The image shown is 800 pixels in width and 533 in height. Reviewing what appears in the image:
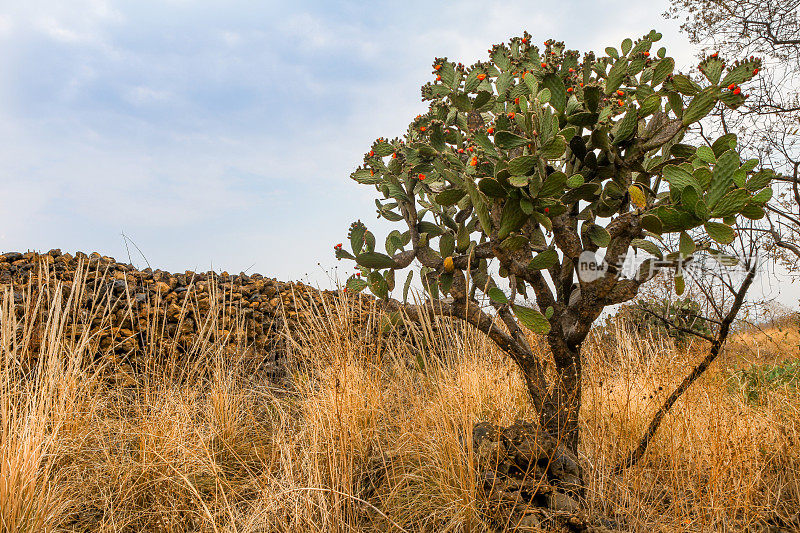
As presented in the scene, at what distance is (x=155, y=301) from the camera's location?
161 inches

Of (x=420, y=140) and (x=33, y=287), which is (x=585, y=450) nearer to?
(x=420, y=140)

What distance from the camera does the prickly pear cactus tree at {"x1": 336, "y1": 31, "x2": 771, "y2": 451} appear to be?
2025 millimetres

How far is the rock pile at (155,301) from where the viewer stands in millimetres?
3951

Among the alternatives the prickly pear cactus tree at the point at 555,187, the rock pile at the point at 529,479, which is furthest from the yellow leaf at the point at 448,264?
the rock pile at the point at 529,479

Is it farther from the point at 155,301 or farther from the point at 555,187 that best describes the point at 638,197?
the point at 155,301

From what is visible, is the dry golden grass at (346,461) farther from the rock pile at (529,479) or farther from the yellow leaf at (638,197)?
the yellow leaf at (638,197)

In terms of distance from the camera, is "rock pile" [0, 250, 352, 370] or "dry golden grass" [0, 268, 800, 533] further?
"rock pile" [0, 250, 352, 370]

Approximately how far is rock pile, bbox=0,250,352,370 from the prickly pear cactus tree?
1.44 meters

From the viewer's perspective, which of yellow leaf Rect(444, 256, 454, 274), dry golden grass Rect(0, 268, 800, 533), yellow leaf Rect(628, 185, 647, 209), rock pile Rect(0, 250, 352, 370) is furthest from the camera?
rock pile Rect(0, 250, 352, 370)

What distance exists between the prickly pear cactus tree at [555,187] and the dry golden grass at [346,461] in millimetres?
387

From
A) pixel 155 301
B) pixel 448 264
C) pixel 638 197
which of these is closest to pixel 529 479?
pixel 448 264

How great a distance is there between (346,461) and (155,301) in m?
2.43

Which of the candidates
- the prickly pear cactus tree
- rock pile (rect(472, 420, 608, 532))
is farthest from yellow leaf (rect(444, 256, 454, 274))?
rock pile (rect(472, 420, 608, 532))

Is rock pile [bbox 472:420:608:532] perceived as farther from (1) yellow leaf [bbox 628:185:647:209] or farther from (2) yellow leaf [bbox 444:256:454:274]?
(1) yellow leaf [bbox 628:185:647:209]
